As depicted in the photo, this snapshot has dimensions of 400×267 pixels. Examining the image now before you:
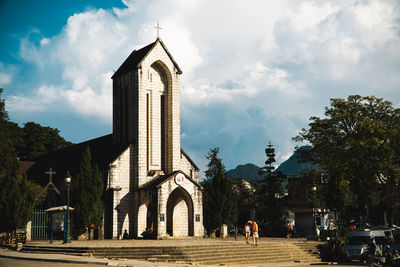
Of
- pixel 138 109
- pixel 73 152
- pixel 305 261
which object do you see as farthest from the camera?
pixel 73 152

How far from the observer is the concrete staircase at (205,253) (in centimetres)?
2530

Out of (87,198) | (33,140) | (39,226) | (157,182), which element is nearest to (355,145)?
(157,182)

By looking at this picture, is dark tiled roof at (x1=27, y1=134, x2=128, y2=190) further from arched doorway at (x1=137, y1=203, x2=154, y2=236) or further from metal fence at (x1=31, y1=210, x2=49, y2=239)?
metal fence at (x1=31, y1=210, x2=49, y2=239)

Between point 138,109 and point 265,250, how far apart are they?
1910 cm

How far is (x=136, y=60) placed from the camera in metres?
44.7

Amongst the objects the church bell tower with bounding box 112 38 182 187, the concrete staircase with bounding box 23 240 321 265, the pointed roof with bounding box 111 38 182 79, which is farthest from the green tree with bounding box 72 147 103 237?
the pointed roof with bounding box 111 38 182 79

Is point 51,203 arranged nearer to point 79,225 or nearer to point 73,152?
point 73,152

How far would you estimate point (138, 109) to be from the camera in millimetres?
42219

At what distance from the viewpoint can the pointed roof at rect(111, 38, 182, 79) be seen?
143ft

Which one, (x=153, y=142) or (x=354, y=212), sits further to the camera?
(x=354, y=212)

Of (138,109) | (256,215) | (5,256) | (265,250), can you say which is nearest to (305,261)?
(265,250)

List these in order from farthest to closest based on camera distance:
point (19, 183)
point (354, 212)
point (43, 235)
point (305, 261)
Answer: point (354, 212)
point (43, 235)
point (19, 183)
point (305, 261)

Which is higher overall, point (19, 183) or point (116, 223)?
point (19, 183)

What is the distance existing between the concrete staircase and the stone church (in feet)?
39.5
